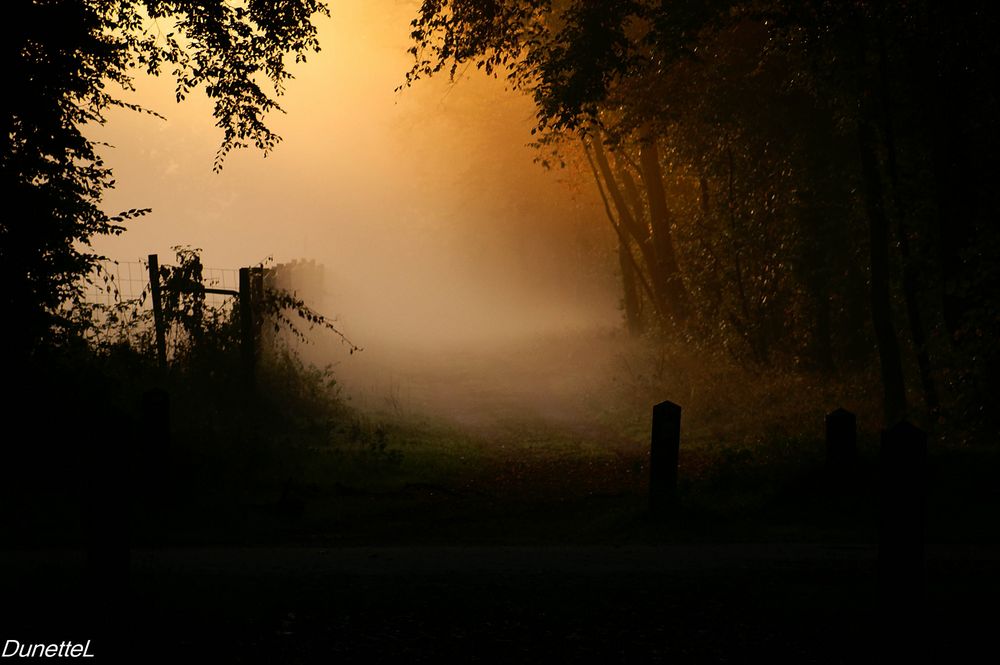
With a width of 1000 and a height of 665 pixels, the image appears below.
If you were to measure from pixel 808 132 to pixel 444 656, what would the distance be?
695 inches

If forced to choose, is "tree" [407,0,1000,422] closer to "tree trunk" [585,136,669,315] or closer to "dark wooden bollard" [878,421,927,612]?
"tree trunk" [585,136,669,315]

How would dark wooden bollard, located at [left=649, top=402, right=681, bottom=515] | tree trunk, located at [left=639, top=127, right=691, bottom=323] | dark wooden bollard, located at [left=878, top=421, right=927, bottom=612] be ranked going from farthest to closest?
Answer: tree trunk, located at [left=639, top=127, right=691, bottom=323]
dark wooden bollard, located at [left=649, top=402, right=681, bottom=515]
dark wooden bollard, located at [left=878, top=421, right=927, bottom=612]

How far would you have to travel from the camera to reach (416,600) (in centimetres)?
804

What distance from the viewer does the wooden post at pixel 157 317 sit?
55.5 feet

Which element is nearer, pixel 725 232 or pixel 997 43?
pixel 997 43

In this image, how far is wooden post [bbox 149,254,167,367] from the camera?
55.5 ft

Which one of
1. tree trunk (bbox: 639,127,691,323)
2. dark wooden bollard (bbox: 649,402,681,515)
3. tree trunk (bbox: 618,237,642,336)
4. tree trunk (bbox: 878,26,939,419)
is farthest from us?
tree trunk (bbox: 618,237,642,336)

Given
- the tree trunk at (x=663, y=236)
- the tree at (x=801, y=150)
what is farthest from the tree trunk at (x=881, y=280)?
the tree trunk at (x=663, y=236)

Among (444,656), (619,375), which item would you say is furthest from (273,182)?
(444,656)

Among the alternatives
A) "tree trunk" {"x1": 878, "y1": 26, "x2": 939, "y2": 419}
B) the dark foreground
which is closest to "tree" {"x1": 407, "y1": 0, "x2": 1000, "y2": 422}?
"tree trunk" {"x1": 878, "y1": 26, "x2": 939, "y2": 419}

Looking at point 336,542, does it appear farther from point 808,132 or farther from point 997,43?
point 808,132

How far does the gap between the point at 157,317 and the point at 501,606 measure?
1065 cm

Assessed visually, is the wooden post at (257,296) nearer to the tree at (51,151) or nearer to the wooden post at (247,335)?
the wooden post at (247,335)

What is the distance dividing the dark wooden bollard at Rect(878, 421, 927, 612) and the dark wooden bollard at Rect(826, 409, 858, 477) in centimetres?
592
